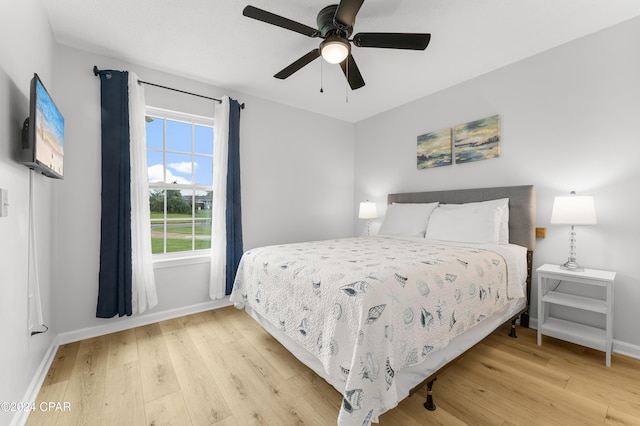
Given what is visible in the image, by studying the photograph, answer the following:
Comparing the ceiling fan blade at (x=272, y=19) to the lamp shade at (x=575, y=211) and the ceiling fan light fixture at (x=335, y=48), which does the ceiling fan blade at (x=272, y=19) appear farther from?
the lamp shade at (x=575, y=211)

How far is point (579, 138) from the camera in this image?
2367mm

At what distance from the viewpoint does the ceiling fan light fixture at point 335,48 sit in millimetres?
1775

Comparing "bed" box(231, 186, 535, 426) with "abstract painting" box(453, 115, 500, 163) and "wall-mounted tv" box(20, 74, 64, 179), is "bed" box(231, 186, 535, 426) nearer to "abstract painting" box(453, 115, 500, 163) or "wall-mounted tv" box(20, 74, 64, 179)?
"abstract painting" box(453, 115, 500, 163)

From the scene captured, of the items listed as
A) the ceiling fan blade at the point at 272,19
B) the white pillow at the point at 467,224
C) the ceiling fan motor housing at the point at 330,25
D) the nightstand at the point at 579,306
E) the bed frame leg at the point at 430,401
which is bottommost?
the bed frame leg at the point at 430,401

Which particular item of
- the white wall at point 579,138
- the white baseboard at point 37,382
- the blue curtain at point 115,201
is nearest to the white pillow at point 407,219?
the white wall at point 579,138

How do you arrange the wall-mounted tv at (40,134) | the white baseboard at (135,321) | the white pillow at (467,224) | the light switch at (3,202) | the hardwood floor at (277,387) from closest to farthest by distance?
the light switch at (3,202) < the wall-mounted tv at (40,134) < the hardwood floor at (277,387) < the white baseboard at (135,321) < the white pillow at (467,224)

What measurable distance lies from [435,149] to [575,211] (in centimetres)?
163

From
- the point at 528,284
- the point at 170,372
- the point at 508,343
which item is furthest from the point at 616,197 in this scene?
the point at 170,372

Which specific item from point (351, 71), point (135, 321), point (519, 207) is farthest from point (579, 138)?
point (135, 321)

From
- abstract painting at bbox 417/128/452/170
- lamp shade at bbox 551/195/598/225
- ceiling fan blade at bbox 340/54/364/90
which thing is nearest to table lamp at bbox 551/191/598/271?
lamp shade at bbox 551/195/598/225

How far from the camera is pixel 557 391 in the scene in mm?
1688

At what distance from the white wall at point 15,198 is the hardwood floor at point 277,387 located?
310 millimetres

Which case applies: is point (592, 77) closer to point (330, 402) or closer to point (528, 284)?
point (528, 284)

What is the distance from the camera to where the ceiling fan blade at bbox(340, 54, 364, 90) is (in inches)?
82.5
